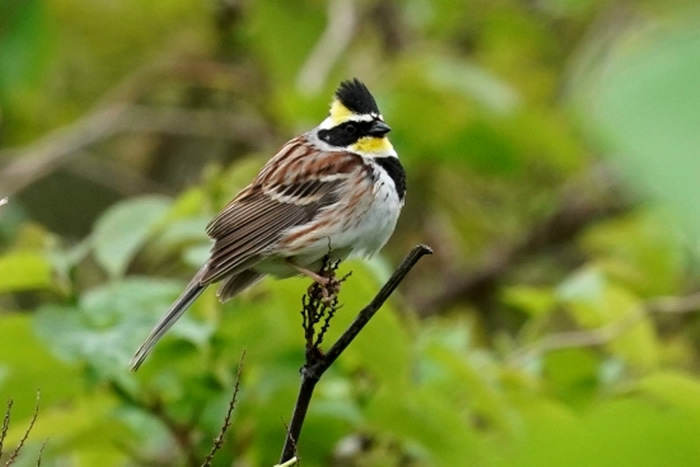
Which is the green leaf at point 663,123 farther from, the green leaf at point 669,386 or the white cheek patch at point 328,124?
the white cheek patch at point 328,124

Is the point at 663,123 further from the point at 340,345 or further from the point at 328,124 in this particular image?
the point at 328,124

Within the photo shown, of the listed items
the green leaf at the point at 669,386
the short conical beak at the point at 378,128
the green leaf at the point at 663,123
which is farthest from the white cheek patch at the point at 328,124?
the green leaf at the point at 663,123

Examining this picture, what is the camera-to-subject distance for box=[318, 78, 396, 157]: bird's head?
3053mm

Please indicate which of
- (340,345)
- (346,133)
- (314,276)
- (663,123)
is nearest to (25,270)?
(314,276)

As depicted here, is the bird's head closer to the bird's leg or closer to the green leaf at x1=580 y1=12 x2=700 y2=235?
the bird's leg

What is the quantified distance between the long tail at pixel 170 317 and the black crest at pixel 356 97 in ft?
2.28

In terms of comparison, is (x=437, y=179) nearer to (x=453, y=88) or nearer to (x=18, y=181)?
(x=453, y=88)

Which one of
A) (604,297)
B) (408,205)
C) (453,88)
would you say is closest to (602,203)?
(408,205)

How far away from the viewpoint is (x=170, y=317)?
2.50 meters

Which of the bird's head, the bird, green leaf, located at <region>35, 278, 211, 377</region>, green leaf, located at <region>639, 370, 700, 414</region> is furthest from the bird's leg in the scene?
green leaf, located at <region>639, 370, 700, 414</region>

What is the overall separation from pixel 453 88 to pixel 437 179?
4.98 feet

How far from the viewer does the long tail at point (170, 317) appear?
2361 mm

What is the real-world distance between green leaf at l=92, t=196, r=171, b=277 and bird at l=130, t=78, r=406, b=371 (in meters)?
0.20

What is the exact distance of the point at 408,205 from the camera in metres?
5.95
